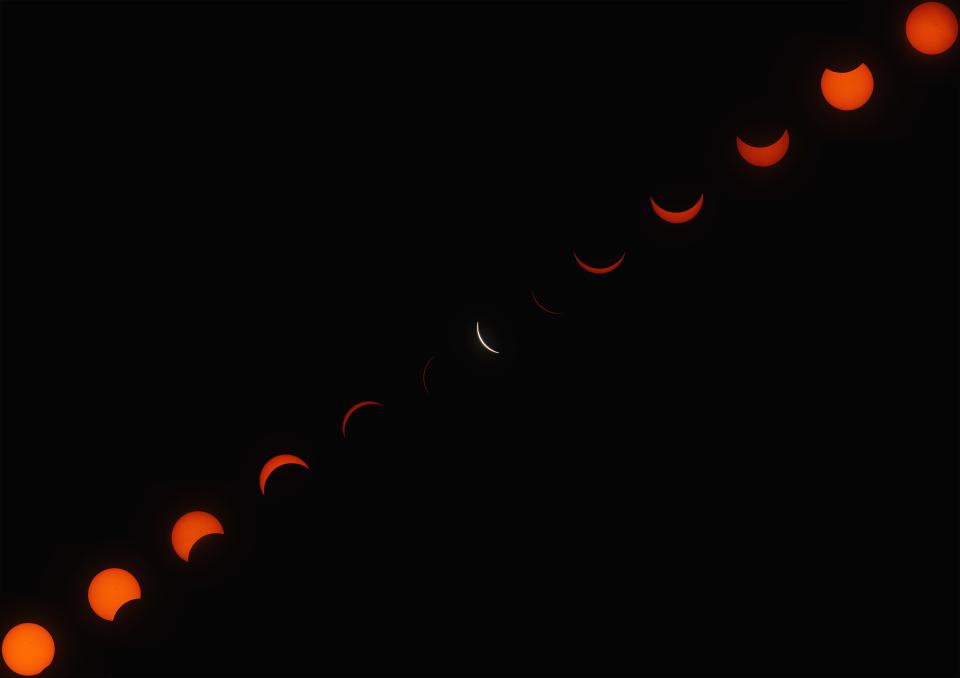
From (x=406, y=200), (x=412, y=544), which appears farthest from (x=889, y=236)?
(x=412, y=544)

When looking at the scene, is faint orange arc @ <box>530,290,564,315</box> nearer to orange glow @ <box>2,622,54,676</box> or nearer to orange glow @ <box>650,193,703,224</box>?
orange glow @ <box>650,193,703,224</box>

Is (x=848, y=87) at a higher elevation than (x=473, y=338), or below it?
below

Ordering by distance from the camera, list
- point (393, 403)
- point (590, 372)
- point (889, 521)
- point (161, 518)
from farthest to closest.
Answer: point (590, 372) → point (889, 521) → point (393, 403) → point (161, 518)

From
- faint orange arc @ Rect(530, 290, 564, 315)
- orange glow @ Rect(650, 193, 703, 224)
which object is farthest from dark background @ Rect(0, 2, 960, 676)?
orange glow @ Rect(650, 193, 703, 224)

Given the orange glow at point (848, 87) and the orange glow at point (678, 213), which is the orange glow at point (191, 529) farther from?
the orange glow at point (848, 87)

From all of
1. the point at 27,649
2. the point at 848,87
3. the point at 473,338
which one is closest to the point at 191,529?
the point at 27,649

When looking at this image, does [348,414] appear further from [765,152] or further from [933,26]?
[933,26]

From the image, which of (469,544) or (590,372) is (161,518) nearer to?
(469,544)
